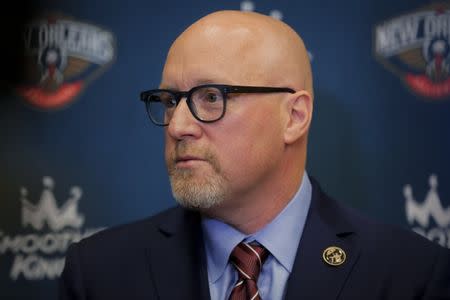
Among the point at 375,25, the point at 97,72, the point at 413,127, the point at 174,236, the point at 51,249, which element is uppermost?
the point at 375,25

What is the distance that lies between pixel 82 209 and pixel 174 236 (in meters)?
0.44

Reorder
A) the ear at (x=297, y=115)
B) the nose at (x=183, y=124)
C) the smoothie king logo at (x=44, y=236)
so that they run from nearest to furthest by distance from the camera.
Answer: the nose at (x=183, y=124) → the ear at (x=297, y=115) → the smoothie king logo at (x=44, y=236)

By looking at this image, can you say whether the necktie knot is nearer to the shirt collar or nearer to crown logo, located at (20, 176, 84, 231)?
the shirt collar

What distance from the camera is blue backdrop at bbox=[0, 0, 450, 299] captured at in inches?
74.7

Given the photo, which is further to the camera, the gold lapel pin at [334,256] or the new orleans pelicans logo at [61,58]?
the new orleans pelicans logo at [61,58]

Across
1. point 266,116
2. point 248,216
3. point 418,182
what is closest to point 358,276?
point 248,216

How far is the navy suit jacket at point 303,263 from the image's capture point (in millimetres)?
1442

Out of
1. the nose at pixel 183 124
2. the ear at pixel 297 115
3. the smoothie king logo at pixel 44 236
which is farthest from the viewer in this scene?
the smoothie king logo at pixel 44 236

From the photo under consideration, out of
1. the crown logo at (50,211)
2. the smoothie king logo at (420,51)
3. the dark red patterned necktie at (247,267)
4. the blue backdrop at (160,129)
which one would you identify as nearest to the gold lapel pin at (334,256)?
the dark red patterned necktie at (247,267)

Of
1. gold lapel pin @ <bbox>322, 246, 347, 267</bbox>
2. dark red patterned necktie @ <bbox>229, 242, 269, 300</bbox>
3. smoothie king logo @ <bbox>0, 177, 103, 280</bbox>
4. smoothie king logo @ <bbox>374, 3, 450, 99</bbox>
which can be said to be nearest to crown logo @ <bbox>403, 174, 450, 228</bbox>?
smoothie king logo @ <bbox>374, 3, 450, 99</bbox>

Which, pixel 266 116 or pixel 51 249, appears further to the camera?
pixel 51 249

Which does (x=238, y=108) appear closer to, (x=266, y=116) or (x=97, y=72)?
(x=266, y=116)

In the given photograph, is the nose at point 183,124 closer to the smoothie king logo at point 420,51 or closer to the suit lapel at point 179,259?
the suit lapel at point 179,259

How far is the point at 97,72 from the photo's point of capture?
1.92 meters
